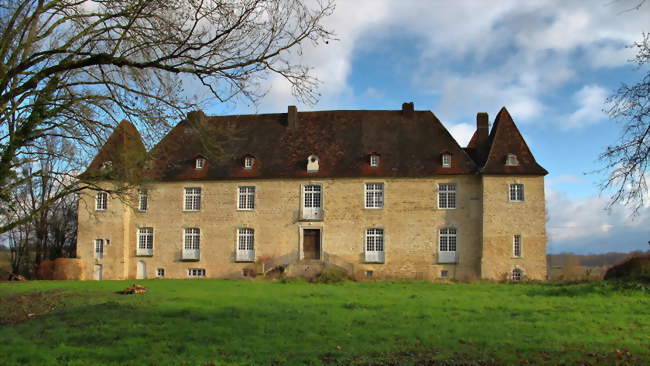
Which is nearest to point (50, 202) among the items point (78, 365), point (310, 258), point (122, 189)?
point (122, 189)

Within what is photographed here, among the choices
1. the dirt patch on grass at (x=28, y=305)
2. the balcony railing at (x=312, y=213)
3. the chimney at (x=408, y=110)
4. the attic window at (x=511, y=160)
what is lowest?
the dirt patch on grass at (x=28, y=305)

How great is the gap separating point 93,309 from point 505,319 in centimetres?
1012

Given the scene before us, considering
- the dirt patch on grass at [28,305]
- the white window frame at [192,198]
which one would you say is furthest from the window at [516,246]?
the dirt patch on grass at [28,305]

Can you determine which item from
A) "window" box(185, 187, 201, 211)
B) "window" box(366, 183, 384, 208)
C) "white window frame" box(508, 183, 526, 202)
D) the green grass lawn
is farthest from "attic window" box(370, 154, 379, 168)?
the green grass lawn

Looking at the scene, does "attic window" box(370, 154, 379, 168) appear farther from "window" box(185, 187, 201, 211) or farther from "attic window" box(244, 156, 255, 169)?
"window" box(185, 187, 201, 211)

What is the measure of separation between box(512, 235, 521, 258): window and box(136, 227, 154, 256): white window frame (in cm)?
1902

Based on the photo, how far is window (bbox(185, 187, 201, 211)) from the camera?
32062mm

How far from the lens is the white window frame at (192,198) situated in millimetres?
32000

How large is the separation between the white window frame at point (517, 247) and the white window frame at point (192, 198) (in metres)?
16.5

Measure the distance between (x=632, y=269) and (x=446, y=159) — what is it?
400 inches

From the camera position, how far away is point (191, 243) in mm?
31812

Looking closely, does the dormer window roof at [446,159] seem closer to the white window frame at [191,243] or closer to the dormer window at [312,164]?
the dormer window at [312,164]

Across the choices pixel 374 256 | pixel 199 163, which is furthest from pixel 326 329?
pixel 199 163

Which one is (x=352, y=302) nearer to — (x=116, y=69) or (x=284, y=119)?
(x=116, y=69)
